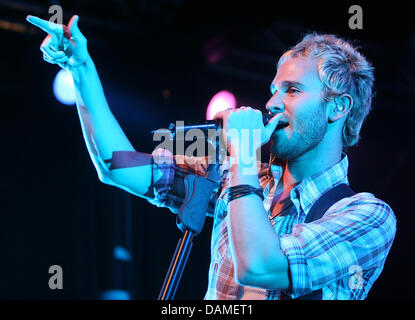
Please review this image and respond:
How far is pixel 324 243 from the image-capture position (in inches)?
52.3

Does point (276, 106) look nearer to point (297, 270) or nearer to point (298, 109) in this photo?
point (298, 109)

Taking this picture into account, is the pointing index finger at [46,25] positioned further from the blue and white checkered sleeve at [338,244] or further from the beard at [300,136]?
the blue and white checkered sleeve at [338,244]

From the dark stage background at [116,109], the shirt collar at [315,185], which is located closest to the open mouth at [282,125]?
the shirt collar at [315,185]

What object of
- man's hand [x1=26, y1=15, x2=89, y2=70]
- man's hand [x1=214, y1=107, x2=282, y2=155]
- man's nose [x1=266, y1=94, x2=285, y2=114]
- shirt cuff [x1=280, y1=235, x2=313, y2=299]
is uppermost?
man's hand [x1=26, y1=15, x2=89, y2=70]

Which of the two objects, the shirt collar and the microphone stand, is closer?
the microphone stand

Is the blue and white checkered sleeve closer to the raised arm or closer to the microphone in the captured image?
the microphone

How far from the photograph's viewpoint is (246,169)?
1.37m

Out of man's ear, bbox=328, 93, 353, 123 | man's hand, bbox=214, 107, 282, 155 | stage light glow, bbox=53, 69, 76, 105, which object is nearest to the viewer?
man's hand, bbox=214, 107, 282, 155

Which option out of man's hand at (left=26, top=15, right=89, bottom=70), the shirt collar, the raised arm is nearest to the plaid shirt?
the shirt collar

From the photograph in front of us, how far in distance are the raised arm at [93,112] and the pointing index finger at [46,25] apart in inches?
0.4

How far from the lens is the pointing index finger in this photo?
1430 millimetres

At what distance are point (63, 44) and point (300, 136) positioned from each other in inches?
35.4

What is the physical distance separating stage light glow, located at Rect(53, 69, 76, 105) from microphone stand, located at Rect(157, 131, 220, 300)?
2733mm
